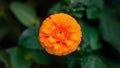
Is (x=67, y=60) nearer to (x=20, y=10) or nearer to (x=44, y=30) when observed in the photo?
(x=44, y=30)

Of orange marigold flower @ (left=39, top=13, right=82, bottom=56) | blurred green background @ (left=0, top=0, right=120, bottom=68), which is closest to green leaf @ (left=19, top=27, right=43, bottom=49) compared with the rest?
blurred green background @ (left=0, top=0, right=120, bottom=68)

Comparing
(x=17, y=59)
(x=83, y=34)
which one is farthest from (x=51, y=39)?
(x=17, y=59)

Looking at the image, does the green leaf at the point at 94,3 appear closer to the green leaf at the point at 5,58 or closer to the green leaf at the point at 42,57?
the green leaf at the point at 42,57

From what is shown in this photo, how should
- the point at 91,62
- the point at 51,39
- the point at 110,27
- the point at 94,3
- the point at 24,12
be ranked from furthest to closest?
the point at 24,12
the point at 110,27
the point at 94,3
the point at 91,62
the point at 51,39

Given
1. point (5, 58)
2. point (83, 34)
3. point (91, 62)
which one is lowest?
point (5, 58)

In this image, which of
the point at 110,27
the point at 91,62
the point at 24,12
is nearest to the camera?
the point at 91,62

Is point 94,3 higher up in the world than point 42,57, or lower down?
higher up

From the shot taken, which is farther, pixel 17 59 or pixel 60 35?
pixel 17 59

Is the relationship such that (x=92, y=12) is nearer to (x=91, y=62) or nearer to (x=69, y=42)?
(x=91, y=62)
